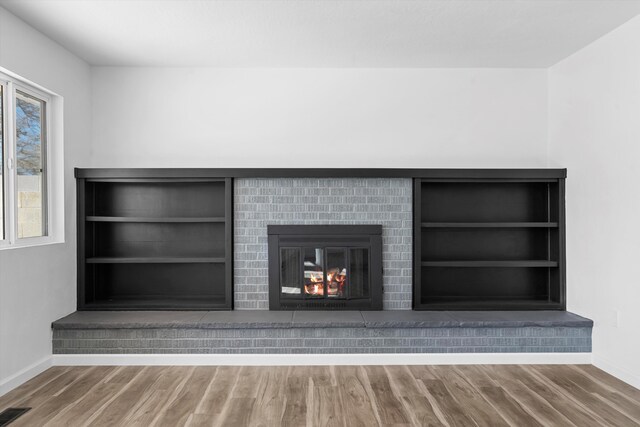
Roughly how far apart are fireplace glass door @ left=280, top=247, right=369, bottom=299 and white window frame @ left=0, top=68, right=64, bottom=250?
189 cm

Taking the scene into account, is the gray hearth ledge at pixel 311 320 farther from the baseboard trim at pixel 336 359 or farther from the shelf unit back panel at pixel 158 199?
the shelf unit back panel at pixel 158 199

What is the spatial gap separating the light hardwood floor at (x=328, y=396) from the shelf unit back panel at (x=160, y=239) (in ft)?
3.61

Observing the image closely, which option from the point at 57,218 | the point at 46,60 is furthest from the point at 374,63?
the point at 57,218

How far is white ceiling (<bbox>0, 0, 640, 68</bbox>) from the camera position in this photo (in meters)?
2.84

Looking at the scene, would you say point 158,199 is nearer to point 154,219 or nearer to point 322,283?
point 154,219

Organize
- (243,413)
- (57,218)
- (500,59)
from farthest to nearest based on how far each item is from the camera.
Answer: (500,59), (57,218), (243,413)

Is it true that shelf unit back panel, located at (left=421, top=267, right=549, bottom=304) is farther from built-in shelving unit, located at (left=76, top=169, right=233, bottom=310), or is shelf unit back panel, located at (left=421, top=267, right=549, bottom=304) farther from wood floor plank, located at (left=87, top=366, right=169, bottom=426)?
wood floor plank, located at (left=87, top=366, right=169, bottom=426)

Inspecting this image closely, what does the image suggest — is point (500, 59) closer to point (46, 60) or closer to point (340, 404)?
point (340, 404)

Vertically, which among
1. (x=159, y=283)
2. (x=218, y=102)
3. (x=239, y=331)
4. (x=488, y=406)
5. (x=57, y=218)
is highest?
(x=218, y=102)

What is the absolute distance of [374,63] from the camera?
392 centimetres

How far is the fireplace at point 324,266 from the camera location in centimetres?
387

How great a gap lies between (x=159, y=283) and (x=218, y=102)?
177 centimetres

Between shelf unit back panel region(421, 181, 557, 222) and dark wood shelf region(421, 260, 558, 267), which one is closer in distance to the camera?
dark wood shelf region(421, 260, 558, 267)

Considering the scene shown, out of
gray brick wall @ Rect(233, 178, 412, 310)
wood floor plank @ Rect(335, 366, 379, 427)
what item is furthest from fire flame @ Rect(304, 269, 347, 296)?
wood floor plank @ Rect(335, 366, 379, 427)
